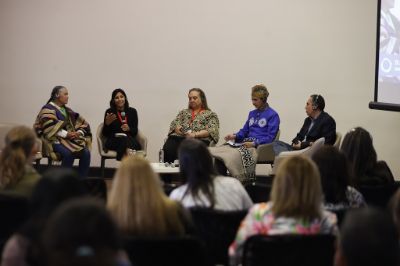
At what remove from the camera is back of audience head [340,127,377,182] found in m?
4.68

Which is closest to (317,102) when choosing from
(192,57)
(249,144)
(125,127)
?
(249,144)

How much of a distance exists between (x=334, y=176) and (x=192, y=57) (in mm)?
5749

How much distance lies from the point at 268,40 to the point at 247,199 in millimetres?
5492

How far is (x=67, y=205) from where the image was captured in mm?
1675

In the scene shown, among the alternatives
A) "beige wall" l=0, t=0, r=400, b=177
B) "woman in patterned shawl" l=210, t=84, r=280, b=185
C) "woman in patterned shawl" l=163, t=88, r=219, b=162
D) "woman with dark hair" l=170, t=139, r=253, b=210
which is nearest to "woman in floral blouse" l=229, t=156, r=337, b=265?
"woman with dark hair" l=170, t=139, r=253, b=210

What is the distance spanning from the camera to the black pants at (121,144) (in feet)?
27.0

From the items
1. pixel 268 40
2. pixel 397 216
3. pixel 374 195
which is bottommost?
pixel 374 195

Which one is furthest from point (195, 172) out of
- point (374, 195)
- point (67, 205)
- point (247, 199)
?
point (67, 205)

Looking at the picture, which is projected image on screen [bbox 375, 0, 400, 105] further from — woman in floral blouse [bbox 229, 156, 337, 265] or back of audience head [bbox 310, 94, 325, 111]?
woman in floral blouse [bbox 229, 156, 337, 265]

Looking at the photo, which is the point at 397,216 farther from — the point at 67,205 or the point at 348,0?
the point at 348,0

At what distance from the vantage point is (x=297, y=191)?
9.40ft

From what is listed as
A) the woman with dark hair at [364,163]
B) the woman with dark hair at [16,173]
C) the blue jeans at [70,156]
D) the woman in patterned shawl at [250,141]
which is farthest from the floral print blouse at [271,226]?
the blue jeans at [70,156]

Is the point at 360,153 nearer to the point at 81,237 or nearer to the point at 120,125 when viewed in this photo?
the point at 81,237

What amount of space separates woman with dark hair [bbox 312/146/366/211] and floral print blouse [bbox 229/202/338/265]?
56 cm
